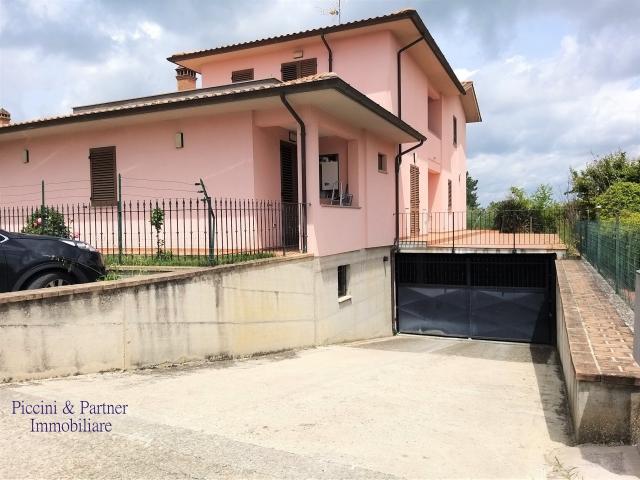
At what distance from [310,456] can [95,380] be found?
123 inches

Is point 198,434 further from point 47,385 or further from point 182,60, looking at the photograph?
point 182,60

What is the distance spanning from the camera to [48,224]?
10242mm

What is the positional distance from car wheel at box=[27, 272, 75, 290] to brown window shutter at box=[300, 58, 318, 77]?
1080 centimetres

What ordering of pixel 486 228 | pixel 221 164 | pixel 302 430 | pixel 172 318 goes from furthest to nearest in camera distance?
pixel 486 228 < pixel 221 164 < pixel 172 318 < pixel 302 430

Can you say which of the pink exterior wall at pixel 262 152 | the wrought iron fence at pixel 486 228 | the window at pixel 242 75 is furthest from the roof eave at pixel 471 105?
the window at pixel 242 75

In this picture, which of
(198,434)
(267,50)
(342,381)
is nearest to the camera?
(198,434)

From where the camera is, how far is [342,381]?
643 centimetres

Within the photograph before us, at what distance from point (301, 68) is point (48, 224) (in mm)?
8837

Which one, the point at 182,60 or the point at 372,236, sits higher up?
the point at 182,60

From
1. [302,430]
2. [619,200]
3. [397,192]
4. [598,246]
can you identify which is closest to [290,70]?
[397,192]

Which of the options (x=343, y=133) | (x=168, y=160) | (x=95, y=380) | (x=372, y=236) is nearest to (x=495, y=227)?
(x=372, y=236)

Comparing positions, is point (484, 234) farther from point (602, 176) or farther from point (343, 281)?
point (343, 281)

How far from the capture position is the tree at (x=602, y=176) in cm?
2122

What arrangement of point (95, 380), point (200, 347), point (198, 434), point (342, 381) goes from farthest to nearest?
point (200, 347) < point (342, 381) < point (95, 380) < point (198, 434)
